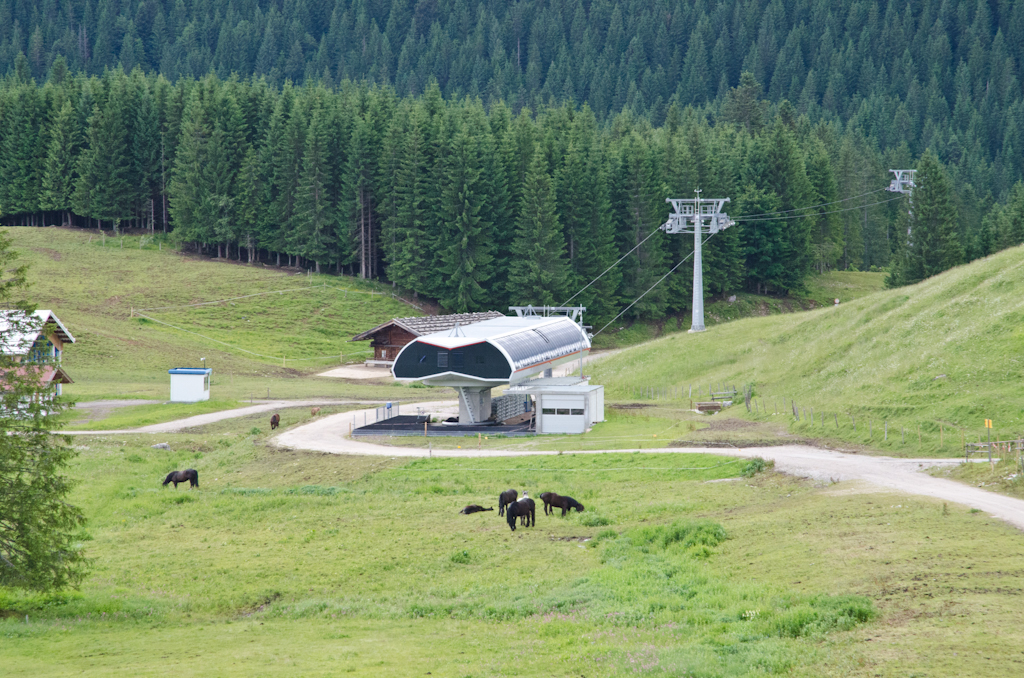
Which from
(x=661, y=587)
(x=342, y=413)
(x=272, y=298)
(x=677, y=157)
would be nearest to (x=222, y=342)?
(x=272, y=298)

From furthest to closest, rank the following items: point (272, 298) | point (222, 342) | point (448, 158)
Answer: point (448, 158) < point (272, 298) < point (222, 342)

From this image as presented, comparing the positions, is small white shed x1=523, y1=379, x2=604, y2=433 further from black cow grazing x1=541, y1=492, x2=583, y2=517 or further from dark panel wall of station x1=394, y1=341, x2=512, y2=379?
black cow grazing x1=541, y1=492, x2=583, y2=517

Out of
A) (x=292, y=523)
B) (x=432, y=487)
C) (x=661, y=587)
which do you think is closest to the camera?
(x=661, y=587)

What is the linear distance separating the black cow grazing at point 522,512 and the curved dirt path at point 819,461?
939cm

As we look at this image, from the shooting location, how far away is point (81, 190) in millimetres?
120688

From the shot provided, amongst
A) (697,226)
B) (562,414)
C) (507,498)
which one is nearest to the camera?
(507,498)

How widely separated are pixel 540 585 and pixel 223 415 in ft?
134

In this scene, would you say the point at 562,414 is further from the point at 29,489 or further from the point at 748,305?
the point at 748,305

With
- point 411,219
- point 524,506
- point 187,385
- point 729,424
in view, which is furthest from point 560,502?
point 411,219

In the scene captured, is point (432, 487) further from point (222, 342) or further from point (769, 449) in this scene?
point (222, 342)

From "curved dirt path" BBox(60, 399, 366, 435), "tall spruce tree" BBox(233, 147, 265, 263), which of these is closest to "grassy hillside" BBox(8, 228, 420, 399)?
"tall spruce tree" BBox(233, 147, 265, 263)

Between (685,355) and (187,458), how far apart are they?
34330mm

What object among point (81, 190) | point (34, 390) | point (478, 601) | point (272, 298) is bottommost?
point (478, 601)

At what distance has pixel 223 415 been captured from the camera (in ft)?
207
